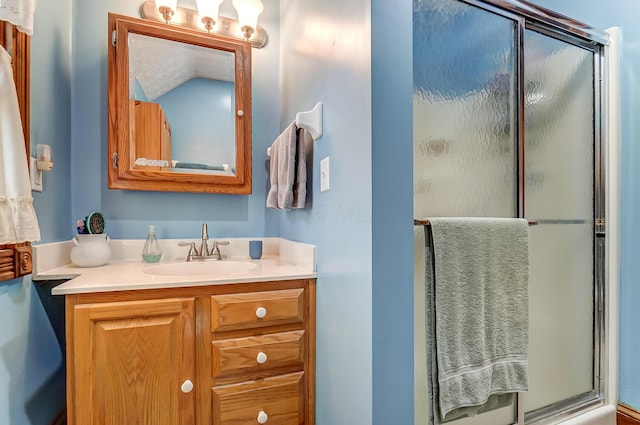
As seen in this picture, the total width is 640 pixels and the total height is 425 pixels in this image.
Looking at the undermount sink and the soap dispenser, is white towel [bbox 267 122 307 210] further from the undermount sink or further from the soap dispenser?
the soap dispenser

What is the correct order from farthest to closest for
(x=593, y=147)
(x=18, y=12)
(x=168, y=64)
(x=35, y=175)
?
(x=168, y=64) → (x=593, y=147) → (x=35, y=175) → (x=18, y=12)

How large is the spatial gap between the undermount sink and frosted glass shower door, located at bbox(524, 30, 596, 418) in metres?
1.27

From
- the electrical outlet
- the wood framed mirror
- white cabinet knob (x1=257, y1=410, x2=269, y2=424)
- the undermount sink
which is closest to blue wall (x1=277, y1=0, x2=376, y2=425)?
white cabinet knob (x1=257, y1=410, x2=269, y2=424)

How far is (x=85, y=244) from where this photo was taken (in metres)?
1.26

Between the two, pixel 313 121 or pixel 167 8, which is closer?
pixel 313 121

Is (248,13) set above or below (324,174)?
above

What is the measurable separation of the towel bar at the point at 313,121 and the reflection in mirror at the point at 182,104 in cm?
61

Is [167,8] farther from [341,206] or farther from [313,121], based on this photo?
[341,206]

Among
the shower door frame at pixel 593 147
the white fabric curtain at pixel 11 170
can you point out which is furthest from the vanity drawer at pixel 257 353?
the shower door frame at pixel 593 147

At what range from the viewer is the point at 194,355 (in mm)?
1060

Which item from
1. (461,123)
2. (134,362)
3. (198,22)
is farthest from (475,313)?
(198,22)

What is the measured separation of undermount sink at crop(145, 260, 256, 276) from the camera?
51.4 inches

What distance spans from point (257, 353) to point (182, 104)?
48.5 inches

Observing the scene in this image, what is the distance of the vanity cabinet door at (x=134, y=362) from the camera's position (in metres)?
0.94
